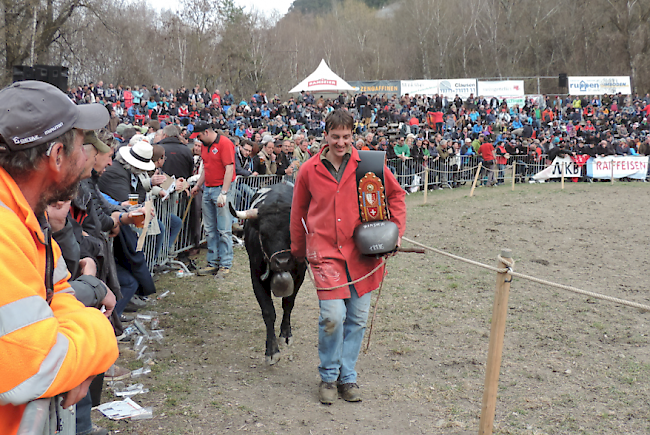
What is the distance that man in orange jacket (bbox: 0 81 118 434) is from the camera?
4.46ft

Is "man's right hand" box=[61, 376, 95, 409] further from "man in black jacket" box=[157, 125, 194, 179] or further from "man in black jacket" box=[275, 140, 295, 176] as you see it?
"man in black jacket" box=[275, 140, 295, 176]

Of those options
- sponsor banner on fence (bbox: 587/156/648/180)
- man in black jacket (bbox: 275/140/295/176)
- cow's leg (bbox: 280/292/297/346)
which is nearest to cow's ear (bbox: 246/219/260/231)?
cow's leg (bbox: 280/292/297/346)

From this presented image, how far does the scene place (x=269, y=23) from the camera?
69.6m

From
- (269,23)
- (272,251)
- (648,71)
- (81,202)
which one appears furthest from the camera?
(269,23)

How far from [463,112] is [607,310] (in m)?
29.5

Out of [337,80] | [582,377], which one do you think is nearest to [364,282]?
[582,377]

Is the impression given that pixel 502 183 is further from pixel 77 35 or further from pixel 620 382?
pixel 77 35

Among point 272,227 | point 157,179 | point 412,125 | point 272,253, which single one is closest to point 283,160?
point 157,179

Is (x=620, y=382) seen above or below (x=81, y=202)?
below

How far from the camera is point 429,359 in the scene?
4887mm

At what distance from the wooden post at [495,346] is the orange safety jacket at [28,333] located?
2.49 meters

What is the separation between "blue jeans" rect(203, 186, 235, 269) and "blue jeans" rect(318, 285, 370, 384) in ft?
13.4

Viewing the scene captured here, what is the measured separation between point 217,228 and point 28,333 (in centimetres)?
670

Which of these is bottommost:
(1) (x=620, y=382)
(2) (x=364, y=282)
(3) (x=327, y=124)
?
(1) (x=620, y=382)
